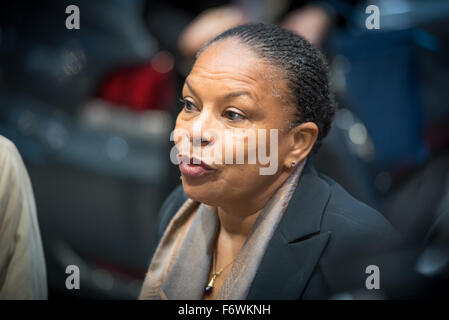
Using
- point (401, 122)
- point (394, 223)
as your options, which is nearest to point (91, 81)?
point (401, 122)

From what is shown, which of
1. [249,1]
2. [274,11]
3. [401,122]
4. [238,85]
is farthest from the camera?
[274,11]

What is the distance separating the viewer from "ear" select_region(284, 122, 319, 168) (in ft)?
4.58

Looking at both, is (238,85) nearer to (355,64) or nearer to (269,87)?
(269,87)

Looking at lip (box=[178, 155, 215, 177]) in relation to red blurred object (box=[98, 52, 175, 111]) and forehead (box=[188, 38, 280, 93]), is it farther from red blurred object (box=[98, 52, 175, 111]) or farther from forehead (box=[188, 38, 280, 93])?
red blurred object (box=[98, 52, 175, 111])

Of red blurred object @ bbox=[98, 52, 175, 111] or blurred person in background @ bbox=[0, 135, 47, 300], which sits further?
red blurred object @ bbox=[98, 52, 175, 111]

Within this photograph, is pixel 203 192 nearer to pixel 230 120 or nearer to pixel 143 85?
pixel 230 120

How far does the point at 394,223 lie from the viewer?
4.50 feet

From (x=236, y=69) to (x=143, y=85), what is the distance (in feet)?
3.64

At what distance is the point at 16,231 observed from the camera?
1.39 m

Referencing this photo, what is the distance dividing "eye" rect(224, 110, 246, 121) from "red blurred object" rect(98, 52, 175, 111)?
1.04 m

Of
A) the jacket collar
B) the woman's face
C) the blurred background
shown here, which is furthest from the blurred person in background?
the jacket collar

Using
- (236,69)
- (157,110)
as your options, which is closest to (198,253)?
Answer: (236,69)
